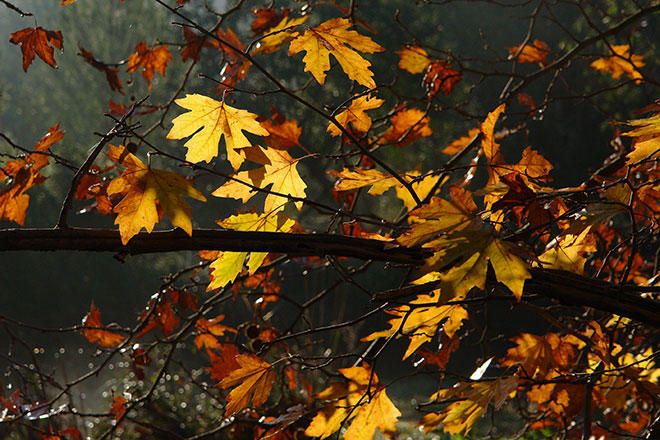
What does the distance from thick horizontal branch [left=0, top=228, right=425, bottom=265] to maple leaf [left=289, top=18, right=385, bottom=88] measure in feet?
1.20

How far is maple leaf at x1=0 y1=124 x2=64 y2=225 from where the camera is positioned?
1.38 meters

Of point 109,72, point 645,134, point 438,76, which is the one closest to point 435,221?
point 645,134

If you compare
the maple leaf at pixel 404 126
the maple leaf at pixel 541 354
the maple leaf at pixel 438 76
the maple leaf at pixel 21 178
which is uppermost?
the maple leaf at pixel 438 76

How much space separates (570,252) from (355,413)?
426 mm

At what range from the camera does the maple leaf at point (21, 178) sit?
54.2 inches

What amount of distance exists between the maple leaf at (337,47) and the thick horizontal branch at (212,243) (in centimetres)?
37

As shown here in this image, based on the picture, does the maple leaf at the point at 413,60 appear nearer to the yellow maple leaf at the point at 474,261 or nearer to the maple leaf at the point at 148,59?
the maple leaf at the point at 148,59

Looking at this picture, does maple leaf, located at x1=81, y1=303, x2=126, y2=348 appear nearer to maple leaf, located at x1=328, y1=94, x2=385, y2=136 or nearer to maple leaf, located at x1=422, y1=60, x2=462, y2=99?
maple leaf, located at x1=328, y1=94, x2=385, y2=136

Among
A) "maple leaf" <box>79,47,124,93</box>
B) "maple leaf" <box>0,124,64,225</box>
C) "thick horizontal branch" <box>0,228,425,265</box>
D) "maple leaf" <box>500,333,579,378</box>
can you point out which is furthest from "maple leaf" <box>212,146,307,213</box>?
"maple leaf" <box>79,47,124,93</box>

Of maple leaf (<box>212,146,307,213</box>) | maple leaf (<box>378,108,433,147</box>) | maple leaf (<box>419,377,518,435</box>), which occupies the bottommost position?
maple leaf (<box>419,377,518,435</box>)

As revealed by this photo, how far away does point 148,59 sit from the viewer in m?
2.41

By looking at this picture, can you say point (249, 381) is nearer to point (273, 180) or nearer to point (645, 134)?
point (273, 180)

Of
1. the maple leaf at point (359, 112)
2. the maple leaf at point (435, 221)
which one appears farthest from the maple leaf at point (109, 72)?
the maple leaf at point (435, 221)

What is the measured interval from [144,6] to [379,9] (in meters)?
8.33
